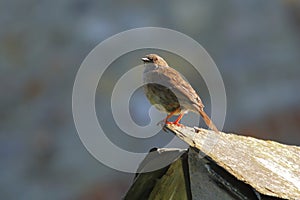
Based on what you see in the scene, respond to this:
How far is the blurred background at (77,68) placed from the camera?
644 centimetres

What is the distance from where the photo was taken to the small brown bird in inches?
153

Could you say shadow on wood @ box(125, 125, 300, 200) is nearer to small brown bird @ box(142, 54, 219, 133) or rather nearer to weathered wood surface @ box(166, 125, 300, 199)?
weathered wood surface @ box(166, 125, 300, 199)

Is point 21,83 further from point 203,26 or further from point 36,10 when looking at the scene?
point 203,26

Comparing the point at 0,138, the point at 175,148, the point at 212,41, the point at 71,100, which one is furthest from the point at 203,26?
the point at 175,148

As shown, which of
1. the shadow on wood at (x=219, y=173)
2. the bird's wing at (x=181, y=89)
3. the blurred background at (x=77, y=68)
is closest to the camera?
the shadow on wood at (x=219, y=173)

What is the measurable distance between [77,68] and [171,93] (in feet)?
8.76

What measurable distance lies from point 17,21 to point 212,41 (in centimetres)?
157

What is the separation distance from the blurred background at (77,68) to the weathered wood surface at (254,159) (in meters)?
2.88

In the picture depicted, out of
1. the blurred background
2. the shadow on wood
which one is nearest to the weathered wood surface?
the shadow on wood

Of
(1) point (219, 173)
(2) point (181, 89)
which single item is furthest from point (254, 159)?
(2) point (181, 89)

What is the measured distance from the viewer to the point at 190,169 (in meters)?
2.90

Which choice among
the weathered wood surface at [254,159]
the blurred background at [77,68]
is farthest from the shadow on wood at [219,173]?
the blurred background at [77,68]

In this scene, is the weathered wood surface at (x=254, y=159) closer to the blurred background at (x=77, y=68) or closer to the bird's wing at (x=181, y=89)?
the bird's wing at (x=181, y=89)

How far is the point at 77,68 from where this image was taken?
6.51m
